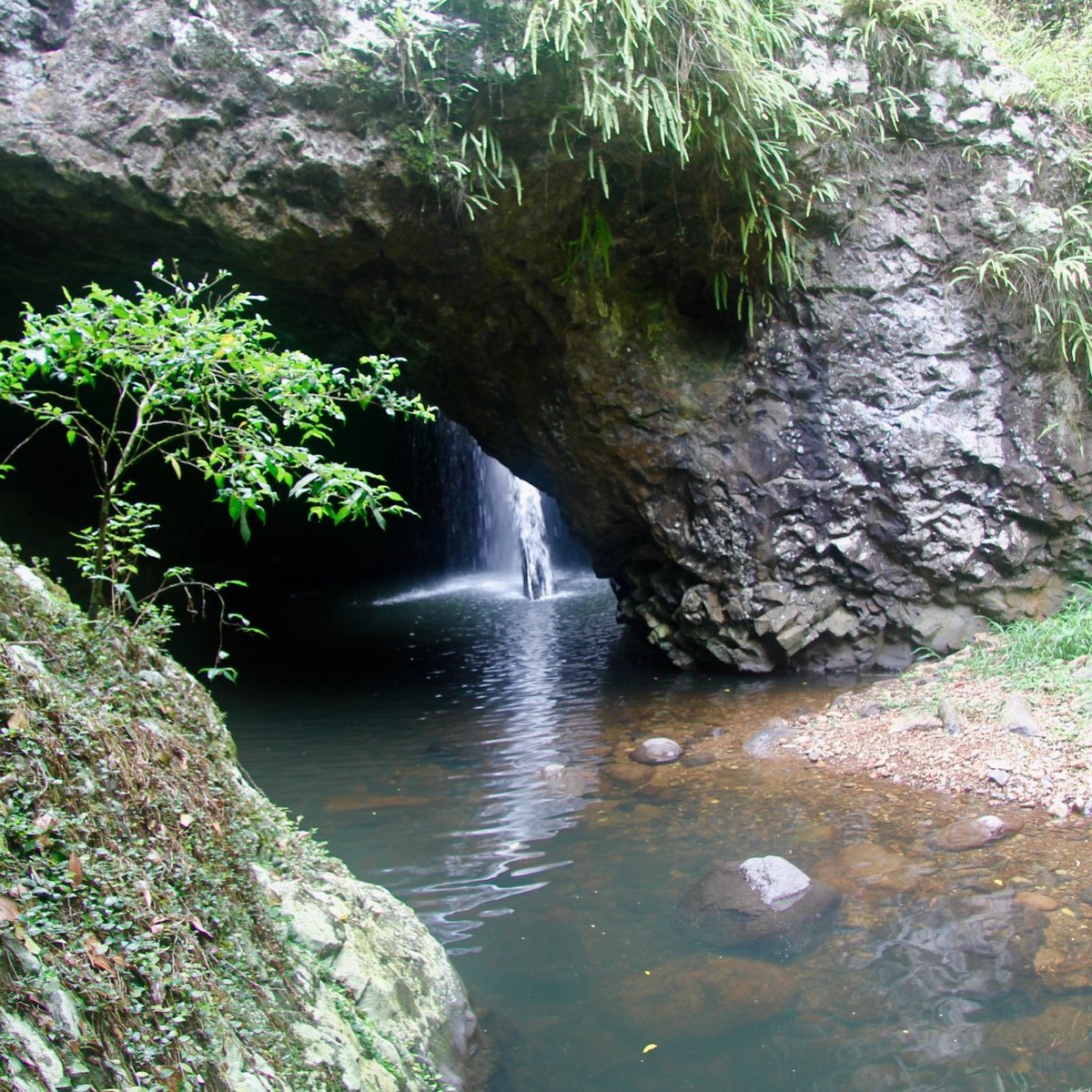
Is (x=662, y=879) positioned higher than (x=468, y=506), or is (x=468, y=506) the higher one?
(x=468, y=506)

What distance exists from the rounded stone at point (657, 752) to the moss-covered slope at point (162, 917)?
276 cm

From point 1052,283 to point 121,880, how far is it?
7.49 metres

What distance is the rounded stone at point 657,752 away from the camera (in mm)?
5629

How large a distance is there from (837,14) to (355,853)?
22.6 ft

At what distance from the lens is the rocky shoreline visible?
472 centimetres

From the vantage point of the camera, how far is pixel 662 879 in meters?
4.05

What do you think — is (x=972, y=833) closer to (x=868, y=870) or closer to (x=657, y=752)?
(x=868, y=870)

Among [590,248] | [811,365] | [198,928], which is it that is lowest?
[198,928]

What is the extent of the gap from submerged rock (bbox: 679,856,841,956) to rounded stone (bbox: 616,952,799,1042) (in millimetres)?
156

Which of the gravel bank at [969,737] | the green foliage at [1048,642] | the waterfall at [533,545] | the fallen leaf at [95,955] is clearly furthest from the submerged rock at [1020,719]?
the waterfall at [533,545]

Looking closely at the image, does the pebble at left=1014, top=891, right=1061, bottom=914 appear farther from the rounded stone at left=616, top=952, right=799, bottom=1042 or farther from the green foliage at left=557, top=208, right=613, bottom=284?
the green foliage at left=557, top=208, right=613, bottom=284

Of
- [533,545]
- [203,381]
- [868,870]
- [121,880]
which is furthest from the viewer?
[533,545]

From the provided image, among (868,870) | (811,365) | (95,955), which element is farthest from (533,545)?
(95,955)

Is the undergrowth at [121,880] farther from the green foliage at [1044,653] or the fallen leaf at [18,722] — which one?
the green foliage at [1044,653]
